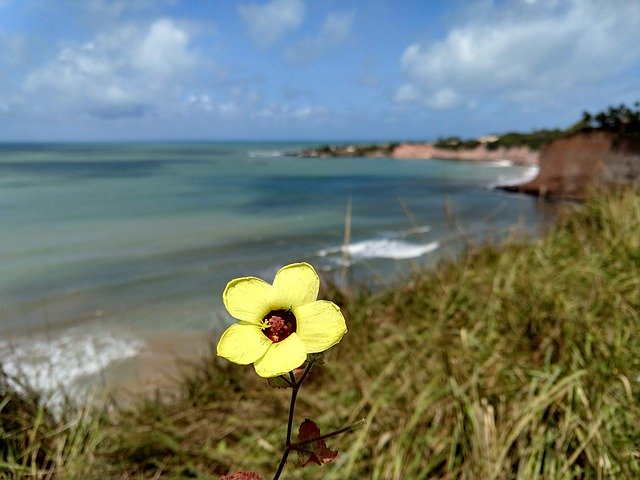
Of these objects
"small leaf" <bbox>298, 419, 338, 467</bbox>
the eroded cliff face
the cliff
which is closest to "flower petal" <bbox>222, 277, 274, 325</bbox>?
"small leaf" <bbox>298, 419, 338, 467</bbox>

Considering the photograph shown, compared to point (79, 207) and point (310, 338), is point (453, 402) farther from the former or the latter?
point (79, 207)

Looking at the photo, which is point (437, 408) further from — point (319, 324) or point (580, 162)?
point (580, 162)

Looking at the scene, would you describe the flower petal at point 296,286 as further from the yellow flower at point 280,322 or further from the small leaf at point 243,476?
the small leaf at point 243,476

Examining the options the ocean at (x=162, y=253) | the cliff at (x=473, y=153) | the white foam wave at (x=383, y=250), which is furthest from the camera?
the cliff at (x=473, y=153)

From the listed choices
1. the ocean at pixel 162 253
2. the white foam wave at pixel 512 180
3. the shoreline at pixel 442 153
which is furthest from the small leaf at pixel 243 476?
the shoreline at pixel 442 153

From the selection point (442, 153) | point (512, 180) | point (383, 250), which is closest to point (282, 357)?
point (383, 250)

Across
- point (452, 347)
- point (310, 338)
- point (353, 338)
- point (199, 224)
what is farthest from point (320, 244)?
point (310, 338)
